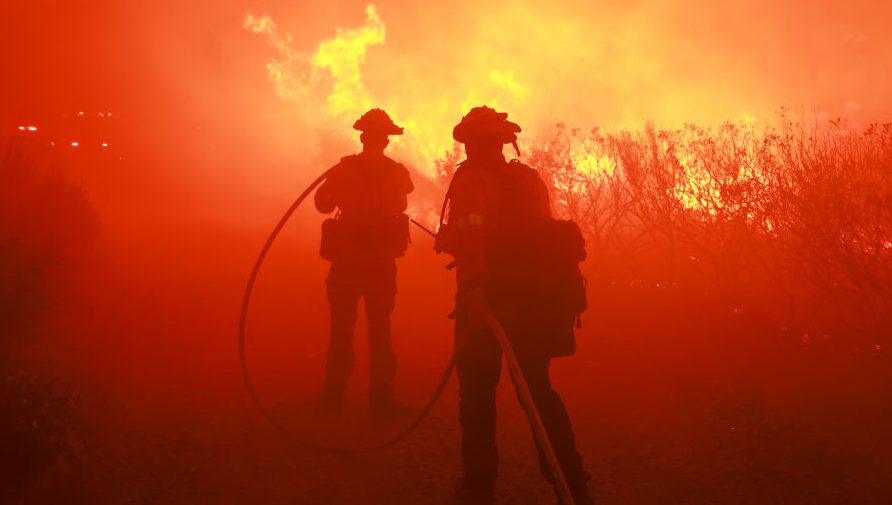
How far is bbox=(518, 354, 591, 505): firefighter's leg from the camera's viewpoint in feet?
11.5

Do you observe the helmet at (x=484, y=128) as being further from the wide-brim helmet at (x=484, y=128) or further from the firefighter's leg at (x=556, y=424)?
the firefighter's leg at (x=556, y=424)

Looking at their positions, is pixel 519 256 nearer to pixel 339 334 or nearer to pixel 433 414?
pixel 339 334

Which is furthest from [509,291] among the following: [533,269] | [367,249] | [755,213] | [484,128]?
[755,213]

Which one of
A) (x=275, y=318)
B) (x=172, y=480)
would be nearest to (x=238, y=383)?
(x=172, y=480)

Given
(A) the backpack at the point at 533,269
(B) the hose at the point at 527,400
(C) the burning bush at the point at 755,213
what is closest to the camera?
(B) the hose at the point at 527,400

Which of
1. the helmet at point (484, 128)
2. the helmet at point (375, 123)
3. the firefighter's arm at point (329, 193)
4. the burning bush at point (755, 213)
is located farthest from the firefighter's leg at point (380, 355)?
the burning bush at point (755, 213)

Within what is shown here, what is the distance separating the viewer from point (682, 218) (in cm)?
1110

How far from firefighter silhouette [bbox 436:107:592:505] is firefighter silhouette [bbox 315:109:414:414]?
1602 millimetres

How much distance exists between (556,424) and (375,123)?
286cm

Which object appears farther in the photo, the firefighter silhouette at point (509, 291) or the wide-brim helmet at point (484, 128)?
the wide-brim helmet at point (484, 128)

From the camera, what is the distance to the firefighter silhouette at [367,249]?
518 centimetres

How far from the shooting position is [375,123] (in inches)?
208

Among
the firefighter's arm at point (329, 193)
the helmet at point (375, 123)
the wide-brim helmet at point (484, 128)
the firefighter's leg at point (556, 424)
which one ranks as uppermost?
the helmet at point (375, 123)

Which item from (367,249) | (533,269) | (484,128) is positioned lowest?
(533,269)
